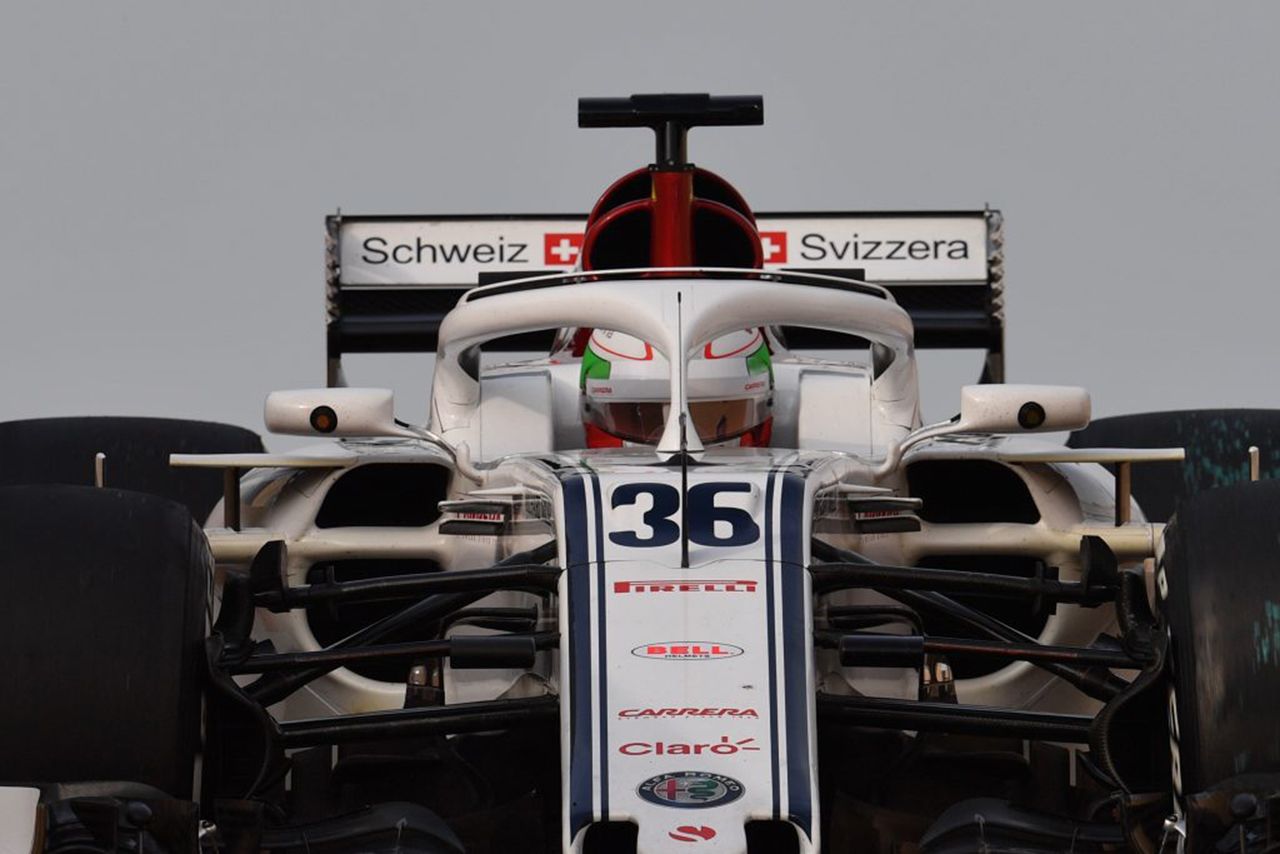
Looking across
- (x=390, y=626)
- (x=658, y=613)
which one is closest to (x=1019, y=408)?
(x=658, y=613)

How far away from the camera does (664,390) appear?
644 centimetres

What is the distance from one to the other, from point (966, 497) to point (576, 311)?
4.08 ft

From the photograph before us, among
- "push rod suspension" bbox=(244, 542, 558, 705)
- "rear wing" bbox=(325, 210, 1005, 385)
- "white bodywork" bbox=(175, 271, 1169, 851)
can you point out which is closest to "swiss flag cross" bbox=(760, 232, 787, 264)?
"rear wing" bbox=(325, 210, 1005, 385)

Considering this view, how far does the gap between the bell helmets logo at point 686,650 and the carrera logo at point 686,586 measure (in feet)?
0.42

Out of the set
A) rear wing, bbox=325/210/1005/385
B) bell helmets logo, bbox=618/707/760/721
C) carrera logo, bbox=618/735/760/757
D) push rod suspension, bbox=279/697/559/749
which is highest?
rear wing, bbox=325/210/1005/385

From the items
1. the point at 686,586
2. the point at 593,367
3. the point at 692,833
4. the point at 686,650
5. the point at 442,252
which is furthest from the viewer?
the point at 442,252

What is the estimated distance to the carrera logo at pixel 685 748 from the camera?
4520 mm

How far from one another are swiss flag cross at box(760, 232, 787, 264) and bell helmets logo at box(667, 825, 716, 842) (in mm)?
4975

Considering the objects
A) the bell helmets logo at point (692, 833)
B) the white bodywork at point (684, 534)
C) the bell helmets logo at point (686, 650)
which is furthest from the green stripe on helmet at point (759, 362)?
the bell helmets logo at point (692, 833)

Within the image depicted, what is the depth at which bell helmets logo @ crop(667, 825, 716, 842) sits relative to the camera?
436cm

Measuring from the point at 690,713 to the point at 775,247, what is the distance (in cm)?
480

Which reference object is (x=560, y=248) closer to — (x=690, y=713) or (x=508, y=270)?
(x=508, y=270)

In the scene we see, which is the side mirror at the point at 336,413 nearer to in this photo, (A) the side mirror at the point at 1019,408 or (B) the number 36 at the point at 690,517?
(B) the number 36 at the point at 690,517

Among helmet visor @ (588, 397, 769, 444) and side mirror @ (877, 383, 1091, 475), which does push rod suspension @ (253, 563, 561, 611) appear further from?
helmet visor @ (588, 397, 769, 444)
